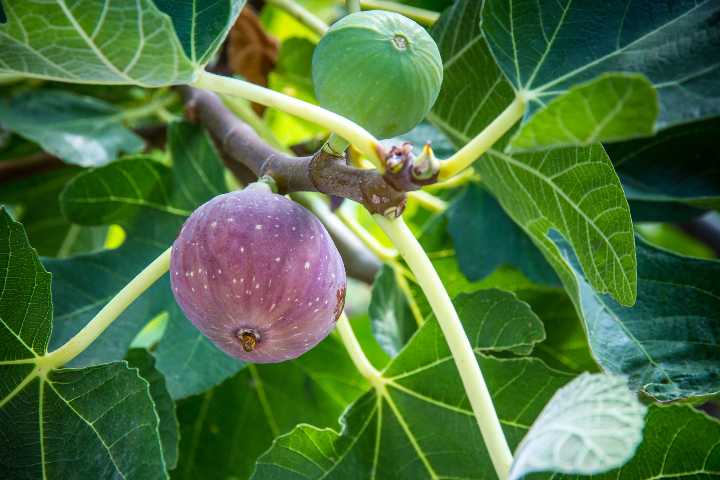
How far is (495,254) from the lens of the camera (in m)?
1.39

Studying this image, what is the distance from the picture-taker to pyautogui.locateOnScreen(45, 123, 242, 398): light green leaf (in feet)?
3.84

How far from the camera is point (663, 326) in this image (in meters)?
1.03

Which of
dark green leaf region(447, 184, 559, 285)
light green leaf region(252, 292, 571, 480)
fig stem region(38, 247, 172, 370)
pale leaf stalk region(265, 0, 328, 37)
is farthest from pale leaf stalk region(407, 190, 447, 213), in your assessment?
fig stem region(38, 247, 172, 370)

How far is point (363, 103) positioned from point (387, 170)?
0.08 metres

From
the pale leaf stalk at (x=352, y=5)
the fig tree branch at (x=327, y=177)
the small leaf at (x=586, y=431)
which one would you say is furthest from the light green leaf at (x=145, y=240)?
the small leaf at (x=586, y=431)

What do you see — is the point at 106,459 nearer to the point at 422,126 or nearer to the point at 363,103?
the point at 363,103

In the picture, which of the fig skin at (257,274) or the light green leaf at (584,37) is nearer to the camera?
the fig skin at (257,274)

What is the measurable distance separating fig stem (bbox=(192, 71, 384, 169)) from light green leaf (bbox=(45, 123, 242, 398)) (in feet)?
1.62

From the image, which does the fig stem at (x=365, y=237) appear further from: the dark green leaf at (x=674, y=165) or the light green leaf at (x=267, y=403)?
the dark green leaf at (x=674, y=165)

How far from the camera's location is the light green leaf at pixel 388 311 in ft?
3.98

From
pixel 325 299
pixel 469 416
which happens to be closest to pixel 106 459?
pixel 325 299

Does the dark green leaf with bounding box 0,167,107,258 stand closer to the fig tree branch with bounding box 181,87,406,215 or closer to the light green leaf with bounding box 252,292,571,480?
the fig tree branch with bounding box 181,87,406,215

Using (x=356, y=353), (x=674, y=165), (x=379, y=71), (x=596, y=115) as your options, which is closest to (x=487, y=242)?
(x=674, y=165)

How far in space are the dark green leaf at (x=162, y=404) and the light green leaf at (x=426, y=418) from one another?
19 centimetres
